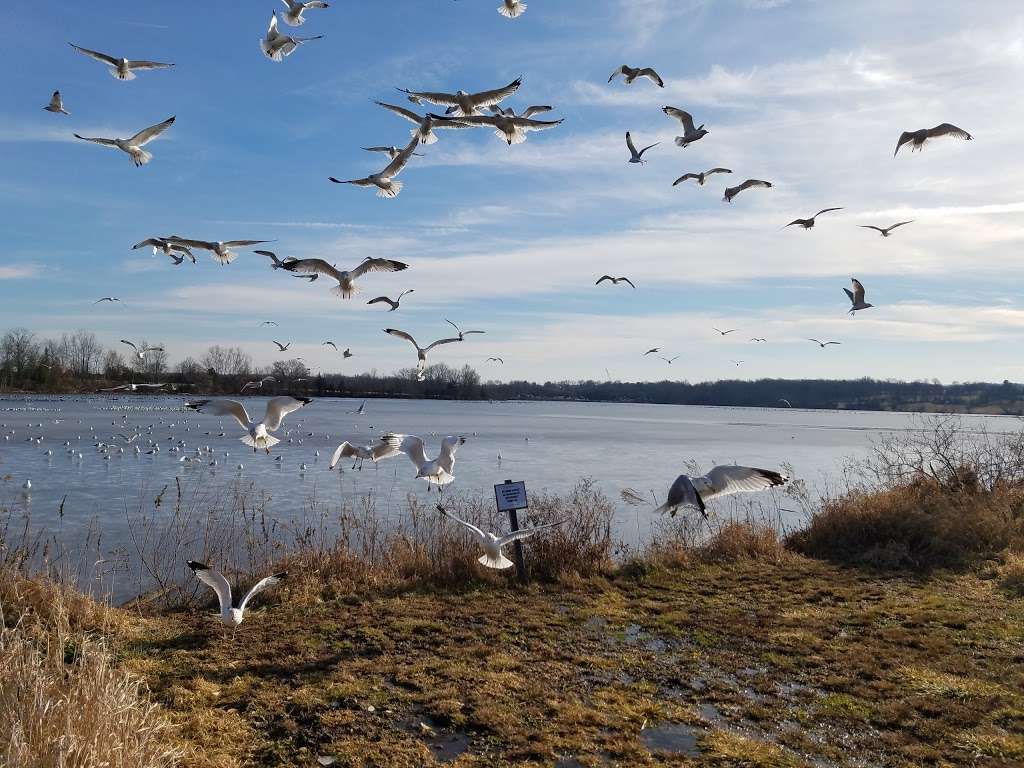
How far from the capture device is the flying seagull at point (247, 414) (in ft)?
24.3

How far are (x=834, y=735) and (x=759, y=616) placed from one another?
3330 millimetres

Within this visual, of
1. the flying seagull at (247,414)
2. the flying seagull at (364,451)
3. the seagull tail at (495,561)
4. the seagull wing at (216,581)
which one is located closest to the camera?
the seagull wing at (216,581)

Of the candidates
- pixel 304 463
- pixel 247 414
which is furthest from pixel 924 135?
pixel 304 463

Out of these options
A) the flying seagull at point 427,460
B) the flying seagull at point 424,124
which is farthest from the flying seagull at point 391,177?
the flying seagull at point 427,460

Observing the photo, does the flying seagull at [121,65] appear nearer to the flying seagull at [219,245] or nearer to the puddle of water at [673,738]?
the flying seagull at [219,245]

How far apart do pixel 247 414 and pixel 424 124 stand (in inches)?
167

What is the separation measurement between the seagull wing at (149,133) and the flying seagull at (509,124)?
13.3 feet

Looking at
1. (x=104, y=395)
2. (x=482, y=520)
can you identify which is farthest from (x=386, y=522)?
(x=104, y=395)

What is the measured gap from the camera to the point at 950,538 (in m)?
12.1

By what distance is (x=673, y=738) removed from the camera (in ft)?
17.7

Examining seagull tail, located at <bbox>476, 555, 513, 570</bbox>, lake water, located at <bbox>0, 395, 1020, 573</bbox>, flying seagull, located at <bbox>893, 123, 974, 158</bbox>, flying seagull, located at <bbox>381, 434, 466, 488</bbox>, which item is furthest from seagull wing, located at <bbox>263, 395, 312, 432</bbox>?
flying seagull, located at <bbox>893, 123, 974, 158</bbox>

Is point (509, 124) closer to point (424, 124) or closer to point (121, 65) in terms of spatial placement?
point (424, 124)

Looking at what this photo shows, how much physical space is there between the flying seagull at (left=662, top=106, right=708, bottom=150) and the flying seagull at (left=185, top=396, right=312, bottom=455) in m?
7.60

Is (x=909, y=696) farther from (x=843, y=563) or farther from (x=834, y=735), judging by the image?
(x=843, y=563)
